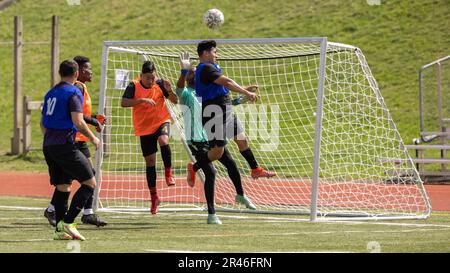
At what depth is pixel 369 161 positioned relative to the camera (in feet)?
56.9

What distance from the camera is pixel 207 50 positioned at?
1280cm

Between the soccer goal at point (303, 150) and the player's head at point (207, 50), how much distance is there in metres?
1.06

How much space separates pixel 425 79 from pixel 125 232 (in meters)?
17.5

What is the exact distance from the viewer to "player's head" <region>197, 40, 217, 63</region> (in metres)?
12.8

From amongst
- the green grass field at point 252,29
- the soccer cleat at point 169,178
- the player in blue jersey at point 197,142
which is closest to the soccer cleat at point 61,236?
the player in blue jersey at point 197,142

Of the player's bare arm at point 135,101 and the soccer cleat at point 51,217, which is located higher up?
the player's bare arm at point 135,101

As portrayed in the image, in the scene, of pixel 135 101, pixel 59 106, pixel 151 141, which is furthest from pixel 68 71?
pixel 151 141

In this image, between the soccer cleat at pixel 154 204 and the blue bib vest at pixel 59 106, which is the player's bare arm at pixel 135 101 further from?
the blue bib vest at pixel 59 106

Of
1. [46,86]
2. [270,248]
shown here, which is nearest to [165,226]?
[270,248]

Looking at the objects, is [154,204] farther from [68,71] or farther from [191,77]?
[68,71]

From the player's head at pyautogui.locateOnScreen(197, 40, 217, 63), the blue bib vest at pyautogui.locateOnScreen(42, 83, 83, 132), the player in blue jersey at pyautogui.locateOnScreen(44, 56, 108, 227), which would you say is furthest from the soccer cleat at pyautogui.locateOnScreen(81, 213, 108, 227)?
the player's head at pyautogui.locateOnScreen(197, 40, 217, 63)

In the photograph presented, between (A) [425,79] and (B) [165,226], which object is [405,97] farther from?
(B) [165,226]

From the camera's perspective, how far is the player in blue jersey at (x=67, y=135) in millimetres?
10648

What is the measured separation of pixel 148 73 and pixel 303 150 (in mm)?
8166
